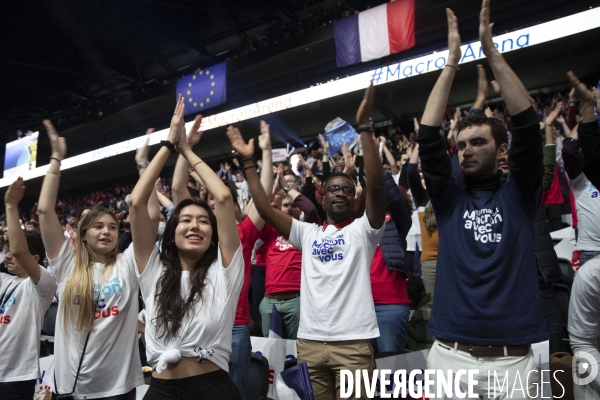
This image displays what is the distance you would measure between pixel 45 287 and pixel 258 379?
156 centimetres

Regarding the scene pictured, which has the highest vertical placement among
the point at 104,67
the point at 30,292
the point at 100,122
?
the point at 104,67

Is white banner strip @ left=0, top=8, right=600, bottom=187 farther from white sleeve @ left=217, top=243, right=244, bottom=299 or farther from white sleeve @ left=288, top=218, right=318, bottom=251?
white sleeve @ left=217, top=243, right=244, bottom=299

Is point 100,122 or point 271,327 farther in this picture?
point 100,122

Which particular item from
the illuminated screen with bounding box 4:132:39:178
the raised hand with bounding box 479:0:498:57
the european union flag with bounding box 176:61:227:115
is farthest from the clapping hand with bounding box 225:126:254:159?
the illuminated screen with bounding box 4:132:39:178

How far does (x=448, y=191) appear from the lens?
1962mm

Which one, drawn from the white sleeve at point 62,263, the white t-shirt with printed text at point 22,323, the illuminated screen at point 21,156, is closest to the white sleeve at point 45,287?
the white t-shirt with printed text at point 22,323

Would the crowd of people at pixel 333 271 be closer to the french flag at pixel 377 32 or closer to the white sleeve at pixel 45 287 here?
the white sleeve at pixel 45 287

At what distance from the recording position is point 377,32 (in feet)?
35.3

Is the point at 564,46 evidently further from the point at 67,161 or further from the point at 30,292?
the point at 67,161

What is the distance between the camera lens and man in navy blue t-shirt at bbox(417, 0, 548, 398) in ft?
5.49

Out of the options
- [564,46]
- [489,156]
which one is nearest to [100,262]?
[489,156]

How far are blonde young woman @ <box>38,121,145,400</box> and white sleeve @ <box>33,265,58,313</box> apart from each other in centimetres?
36

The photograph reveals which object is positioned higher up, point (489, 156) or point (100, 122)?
point (100, 122)

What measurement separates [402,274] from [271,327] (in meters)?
1.11
